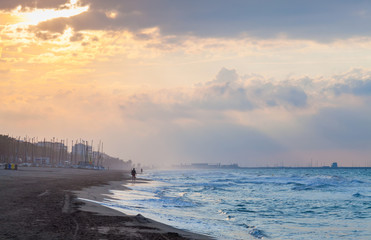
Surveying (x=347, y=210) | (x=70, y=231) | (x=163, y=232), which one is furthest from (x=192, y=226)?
(x=347, y=210)

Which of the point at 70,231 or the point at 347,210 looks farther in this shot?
the point at 347,210

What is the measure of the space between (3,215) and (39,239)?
487cm

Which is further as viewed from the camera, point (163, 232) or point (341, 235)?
point (341, 235)

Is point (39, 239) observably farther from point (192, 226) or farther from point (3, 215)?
point (192, 226)

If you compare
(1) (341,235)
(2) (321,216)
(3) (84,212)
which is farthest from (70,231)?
(2) (321,216)

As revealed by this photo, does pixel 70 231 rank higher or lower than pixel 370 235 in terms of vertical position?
higher

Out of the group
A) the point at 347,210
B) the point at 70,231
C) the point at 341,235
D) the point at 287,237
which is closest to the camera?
the point at 70,231

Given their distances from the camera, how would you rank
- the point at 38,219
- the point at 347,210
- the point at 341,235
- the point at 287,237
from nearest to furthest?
the point at 38,219 → the point at 287,237 → the point at 341,235 → the point at 347,210

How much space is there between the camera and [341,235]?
17.5 m

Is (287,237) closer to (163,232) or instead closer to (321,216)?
(163,232)

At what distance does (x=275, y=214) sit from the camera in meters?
25.3

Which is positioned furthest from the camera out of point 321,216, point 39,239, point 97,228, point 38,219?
point 321,216

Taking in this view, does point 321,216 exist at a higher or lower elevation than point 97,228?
lower

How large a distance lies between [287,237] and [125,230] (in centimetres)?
787
